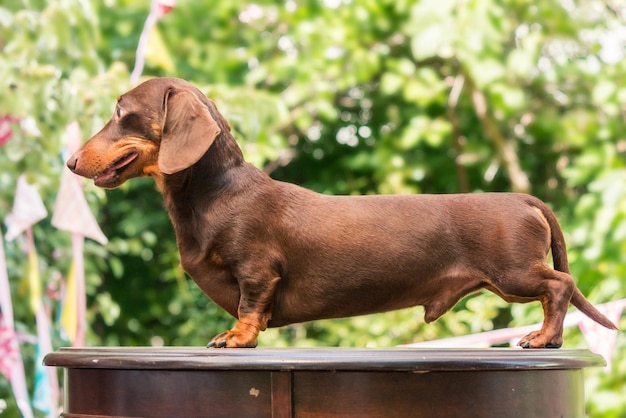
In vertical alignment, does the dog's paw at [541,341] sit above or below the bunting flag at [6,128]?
below

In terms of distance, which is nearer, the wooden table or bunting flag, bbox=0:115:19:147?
the wooden table

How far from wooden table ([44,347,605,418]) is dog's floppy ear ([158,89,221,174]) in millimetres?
281

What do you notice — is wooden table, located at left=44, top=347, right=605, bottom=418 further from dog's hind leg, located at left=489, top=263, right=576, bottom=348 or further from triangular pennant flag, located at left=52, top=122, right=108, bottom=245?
triangular pennant flag, located at left=52, top=122, right=108, bottom=245

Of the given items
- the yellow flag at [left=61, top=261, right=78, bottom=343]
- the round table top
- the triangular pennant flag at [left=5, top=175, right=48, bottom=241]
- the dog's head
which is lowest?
the yellow flag at [left=61, top=261, right=78, bottom=343]

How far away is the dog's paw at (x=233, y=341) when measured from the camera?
1.42 meters

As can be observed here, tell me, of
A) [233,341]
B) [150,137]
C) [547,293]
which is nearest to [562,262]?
[547,293]

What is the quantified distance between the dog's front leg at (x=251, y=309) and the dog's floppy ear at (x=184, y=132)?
208mm

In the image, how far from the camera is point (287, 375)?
1261 mm

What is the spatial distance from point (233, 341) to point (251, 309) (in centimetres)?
6

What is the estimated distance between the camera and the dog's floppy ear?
1.41 m

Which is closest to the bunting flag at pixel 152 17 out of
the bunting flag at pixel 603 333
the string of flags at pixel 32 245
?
the string of flags at pixel 32 245

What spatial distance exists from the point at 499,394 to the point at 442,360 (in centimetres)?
11

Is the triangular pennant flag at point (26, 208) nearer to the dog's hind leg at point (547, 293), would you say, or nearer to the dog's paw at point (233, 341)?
the dog's paw at point (233, 341)

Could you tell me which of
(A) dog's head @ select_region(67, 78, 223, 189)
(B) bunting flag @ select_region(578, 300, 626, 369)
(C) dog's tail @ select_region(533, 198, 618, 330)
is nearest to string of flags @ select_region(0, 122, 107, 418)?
(A) dog's head @ select_region(67, 78, 223, 189)
